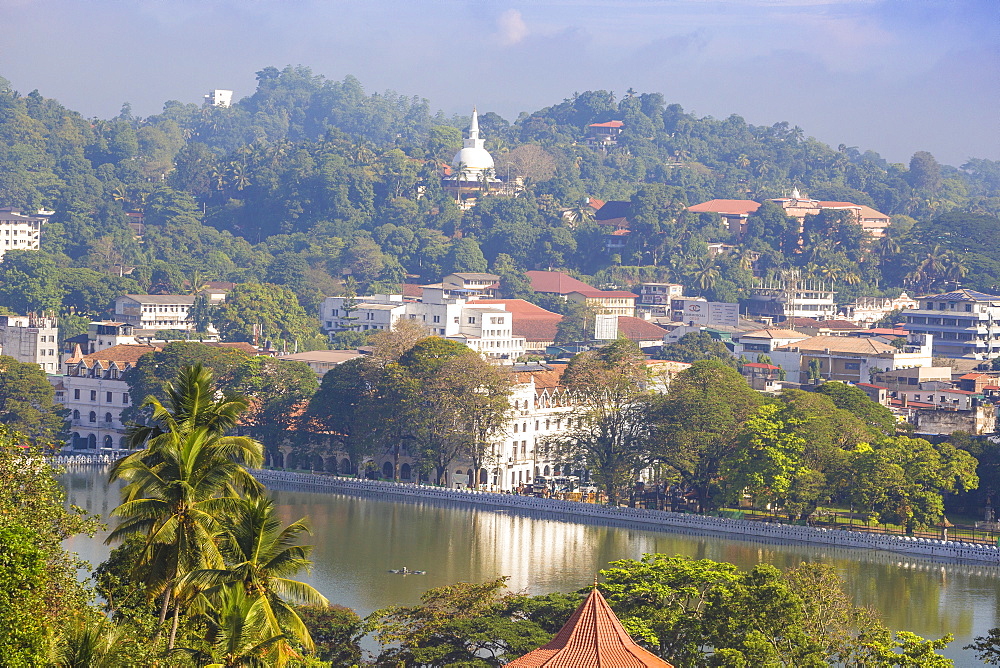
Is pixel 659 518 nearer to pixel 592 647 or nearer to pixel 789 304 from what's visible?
pixel 592 647

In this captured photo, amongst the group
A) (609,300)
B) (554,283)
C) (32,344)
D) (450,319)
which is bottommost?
(32,344)

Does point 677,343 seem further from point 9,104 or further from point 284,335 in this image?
point 9,104

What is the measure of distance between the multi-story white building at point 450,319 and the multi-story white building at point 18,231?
110ft

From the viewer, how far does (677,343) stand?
3430 inches

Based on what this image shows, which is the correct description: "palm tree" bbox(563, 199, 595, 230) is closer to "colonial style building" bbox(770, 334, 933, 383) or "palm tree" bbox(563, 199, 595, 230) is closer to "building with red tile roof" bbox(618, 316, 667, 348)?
"building with red tile roof" bbox(618, 316, 667, 348)

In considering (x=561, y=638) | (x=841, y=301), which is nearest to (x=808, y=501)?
(x=561, y=638)

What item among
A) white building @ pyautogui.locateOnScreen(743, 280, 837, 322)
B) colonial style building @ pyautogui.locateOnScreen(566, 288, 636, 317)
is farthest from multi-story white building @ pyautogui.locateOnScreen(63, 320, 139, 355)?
white building @ pyautogui.locateOnScreen(743, 280, 837, 322)

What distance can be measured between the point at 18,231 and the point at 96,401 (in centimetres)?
5401

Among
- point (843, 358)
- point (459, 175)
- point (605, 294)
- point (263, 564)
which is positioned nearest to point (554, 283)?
point (605, 294)

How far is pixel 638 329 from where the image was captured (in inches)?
3858

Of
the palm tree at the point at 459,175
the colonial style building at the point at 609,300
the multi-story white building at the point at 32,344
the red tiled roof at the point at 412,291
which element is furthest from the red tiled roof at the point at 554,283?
the multi-story white building at the point at 32,344

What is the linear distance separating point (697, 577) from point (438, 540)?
18408 millimetres

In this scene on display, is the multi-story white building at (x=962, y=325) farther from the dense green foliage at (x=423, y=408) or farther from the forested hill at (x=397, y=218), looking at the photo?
the dense green foliage at (x=423, y=408)

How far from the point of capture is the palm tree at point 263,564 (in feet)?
65.0
